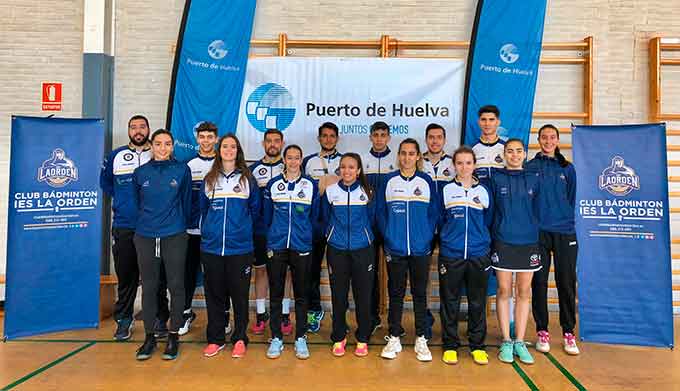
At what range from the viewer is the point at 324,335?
3461 mm

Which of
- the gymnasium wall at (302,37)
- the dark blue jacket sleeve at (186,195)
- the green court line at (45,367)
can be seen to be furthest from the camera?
the gymnasium wall at (302,37)

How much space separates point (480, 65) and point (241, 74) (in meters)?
2.27

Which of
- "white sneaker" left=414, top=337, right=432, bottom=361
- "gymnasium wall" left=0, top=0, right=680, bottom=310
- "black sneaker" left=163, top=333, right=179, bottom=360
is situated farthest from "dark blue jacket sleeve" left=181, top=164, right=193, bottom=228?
"white sneaker" left=414, top=337, right=432, bottom=361

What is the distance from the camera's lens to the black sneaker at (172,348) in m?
2.95

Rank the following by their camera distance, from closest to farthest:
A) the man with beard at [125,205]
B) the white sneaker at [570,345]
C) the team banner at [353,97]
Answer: the white sneaker at [570,345] < the man with beard at [125,205] < the team banner at [353,97]

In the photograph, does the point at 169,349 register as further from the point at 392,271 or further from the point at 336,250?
the point at 392,271

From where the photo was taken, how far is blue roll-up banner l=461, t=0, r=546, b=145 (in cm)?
400

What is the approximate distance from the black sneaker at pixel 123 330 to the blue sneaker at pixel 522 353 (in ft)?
9.61

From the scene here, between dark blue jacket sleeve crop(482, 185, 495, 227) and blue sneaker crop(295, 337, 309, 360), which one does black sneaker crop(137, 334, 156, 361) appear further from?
dark blue jacket sleeve crop(482, 185, 495, 227)

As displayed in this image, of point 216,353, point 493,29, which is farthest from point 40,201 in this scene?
point 493,29

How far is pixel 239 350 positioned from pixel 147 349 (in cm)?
63

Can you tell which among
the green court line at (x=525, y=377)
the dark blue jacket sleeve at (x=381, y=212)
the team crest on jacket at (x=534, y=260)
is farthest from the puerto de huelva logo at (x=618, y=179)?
the dark blue jacket sleeve at (x=381, y=212)

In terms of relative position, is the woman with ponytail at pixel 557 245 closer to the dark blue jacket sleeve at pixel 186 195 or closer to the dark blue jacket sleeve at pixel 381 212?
the dark blue jacket sleeve at pixel 381 212

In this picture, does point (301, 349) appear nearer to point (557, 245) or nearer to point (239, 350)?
point (239, 350)
